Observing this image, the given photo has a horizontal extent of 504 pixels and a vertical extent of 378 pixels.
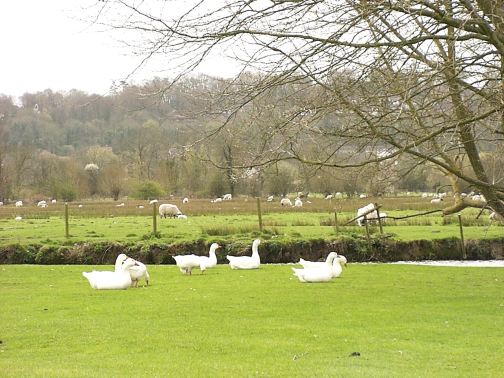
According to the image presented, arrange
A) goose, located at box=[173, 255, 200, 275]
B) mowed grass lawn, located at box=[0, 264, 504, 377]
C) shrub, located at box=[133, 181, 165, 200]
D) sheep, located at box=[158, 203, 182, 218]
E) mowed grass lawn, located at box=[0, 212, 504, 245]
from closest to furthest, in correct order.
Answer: mowed grass lawn, located at box=[0, 264, 504, 377], goose, located at box=[173, 255, 200, 275], mowed grass lawn, located at box=[0, 212, 504, 245], sheep, located at box=[158, 203, 182, 218], shrub, located at box=[133, 181, 165, 200]

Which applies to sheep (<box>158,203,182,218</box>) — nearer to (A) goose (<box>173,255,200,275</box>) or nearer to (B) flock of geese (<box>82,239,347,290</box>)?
(B) flock of geese (<box>82,239,347,290</box>)

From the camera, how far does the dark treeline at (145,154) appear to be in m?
11.2

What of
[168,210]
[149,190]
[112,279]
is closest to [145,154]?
[149,190]

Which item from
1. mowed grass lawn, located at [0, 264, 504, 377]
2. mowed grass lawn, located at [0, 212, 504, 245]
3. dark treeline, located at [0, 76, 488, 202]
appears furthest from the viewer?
mowed grass lawn, located at [0, 212, 504, 245]

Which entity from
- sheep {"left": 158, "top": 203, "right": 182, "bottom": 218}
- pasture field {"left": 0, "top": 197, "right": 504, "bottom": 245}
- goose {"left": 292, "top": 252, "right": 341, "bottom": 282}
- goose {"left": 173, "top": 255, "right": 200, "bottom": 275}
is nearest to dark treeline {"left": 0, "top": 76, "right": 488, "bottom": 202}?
goose {"left": 292, "top": 252, "right": 341, "bottom": 282}

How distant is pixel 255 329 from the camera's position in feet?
34.7

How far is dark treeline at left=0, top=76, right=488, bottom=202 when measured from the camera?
11195 mm

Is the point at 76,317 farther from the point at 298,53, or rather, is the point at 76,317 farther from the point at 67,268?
the point at 67,268

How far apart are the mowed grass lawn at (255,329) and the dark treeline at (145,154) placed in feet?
7.47

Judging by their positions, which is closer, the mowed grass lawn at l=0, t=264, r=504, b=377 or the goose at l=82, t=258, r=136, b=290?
the mowed grass lawn at l=0, t=264, r=504, b=377

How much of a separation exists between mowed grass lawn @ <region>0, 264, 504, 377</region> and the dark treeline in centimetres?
228

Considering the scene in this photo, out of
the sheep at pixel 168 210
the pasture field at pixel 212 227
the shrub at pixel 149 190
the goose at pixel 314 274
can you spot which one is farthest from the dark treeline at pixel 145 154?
the sheep at pixel 168 210

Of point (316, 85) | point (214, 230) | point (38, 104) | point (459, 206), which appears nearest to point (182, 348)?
point (316, 85)

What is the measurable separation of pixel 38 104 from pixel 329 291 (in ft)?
390
